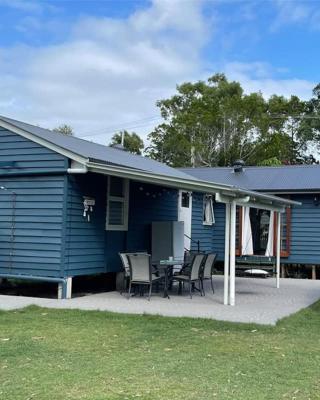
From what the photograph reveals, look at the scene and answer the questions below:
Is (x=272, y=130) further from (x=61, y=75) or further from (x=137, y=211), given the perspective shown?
(x=137, y=211)

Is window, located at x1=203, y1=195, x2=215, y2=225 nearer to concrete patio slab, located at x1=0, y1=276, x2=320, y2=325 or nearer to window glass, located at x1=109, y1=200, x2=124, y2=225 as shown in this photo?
concrete patio slab, located at x1=0, y1=276, x2=320, y2=325

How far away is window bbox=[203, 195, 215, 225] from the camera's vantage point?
1653 centimetres

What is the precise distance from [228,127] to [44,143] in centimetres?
2490

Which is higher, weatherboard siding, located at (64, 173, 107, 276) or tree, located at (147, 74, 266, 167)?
tree, located at (147, 74, 266, 167)

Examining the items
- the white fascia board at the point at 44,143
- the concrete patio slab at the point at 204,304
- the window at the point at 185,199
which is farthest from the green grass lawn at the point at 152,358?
the window at the point at 185,199

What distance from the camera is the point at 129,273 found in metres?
9.84

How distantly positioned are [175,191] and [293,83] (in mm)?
27019

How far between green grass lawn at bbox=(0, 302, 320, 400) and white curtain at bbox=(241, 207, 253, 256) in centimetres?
789

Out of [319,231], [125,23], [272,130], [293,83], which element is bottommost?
[319,231]

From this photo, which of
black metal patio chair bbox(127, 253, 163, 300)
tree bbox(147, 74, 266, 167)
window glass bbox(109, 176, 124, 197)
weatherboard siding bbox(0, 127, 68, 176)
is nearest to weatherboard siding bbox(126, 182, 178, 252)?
window glass bbox(109, 176, 124, 197)

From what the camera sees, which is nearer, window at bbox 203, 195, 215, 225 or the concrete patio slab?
the concrete patio slab

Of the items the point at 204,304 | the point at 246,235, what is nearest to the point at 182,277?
the point at 204,304

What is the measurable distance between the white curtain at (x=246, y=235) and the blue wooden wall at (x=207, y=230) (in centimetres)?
104

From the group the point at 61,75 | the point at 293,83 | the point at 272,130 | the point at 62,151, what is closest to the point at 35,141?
the point at 62,151
